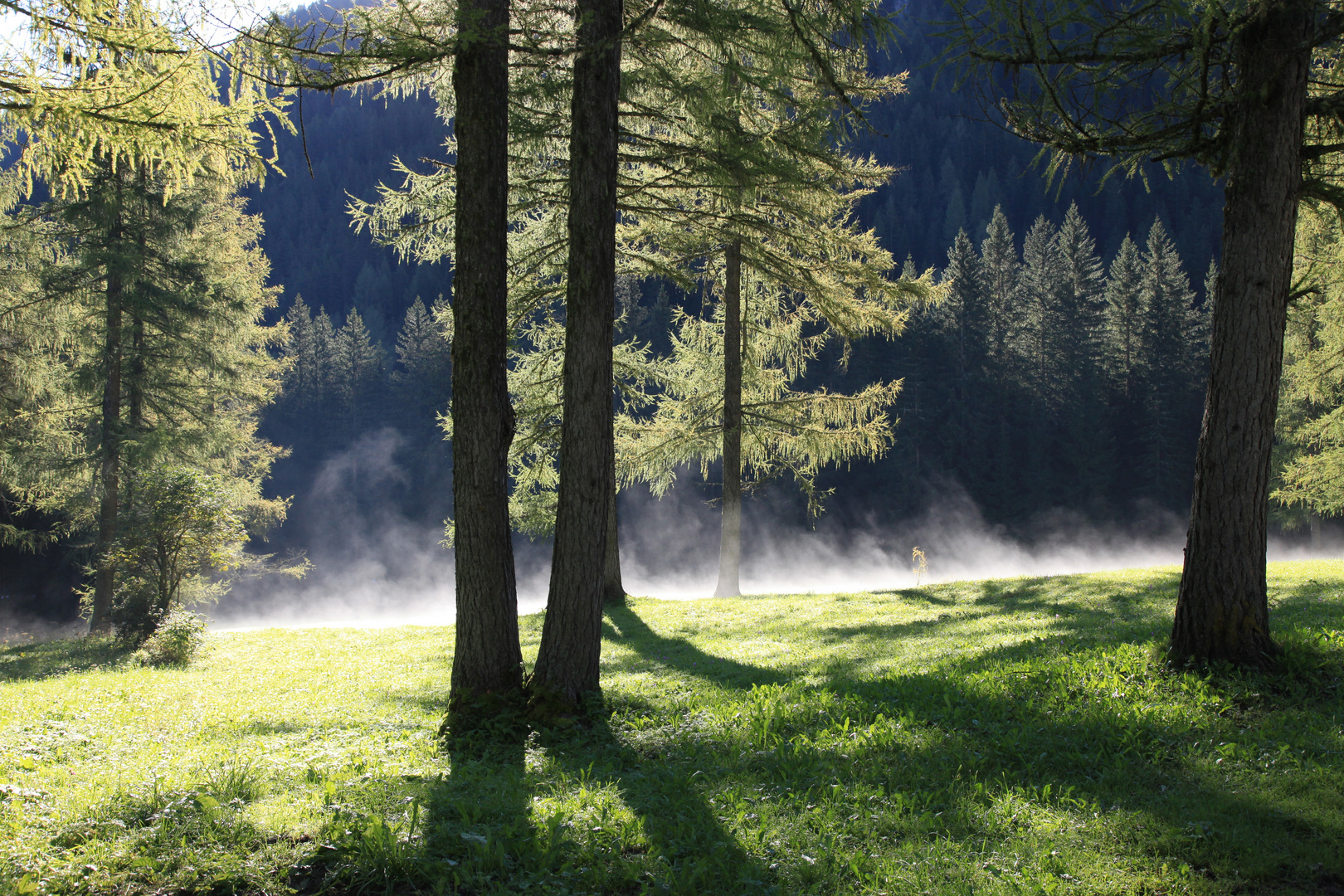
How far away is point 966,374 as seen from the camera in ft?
143

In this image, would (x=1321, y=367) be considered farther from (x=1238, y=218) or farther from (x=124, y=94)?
(x=124, y=94)

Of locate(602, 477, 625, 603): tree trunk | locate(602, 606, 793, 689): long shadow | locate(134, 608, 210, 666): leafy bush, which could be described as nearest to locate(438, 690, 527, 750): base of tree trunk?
locate(602, 606, 793, 689): long shadow

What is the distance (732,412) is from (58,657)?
12.5 meters

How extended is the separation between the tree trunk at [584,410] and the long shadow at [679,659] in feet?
5.83

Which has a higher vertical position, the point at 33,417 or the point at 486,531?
the point at 33,417

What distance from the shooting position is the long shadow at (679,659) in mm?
7053

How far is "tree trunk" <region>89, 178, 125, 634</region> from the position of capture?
1597 cm

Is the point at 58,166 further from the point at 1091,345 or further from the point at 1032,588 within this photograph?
the point at 1091,345

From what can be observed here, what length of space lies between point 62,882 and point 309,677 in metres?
6.04

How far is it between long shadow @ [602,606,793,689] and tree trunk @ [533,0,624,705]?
1.78m

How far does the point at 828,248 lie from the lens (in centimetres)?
1258

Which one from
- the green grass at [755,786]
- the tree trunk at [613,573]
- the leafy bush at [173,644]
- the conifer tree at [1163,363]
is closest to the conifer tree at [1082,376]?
the conifer tree at [1163,363]

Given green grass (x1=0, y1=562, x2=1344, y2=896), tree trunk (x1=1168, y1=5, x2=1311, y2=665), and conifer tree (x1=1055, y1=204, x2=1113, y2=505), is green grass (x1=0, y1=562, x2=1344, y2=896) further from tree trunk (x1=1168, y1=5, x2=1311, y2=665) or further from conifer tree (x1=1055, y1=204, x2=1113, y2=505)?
conifer tree (x1=1055, y1=204, x2=1113, y2=505)

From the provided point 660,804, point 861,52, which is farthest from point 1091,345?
point 660,804
